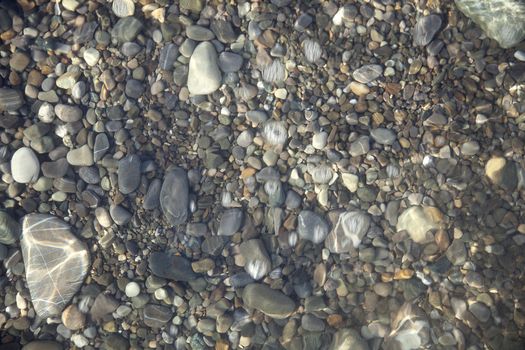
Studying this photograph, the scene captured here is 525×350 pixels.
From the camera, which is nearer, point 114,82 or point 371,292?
point 371,292

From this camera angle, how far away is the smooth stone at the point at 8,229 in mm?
3148

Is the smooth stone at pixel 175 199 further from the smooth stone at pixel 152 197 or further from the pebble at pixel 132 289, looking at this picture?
the pebble at pixel 132 289

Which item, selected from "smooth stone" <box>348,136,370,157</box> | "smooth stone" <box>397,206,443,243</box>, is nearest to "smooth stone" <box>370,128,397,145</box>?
"smooth stone" <box>348,136,370,157</box>

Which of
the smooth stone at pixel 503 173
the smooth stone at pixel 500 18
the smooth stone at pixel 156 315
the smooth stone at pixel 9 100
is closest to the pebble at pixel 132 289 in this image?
the smooth stone at pixel 156 315

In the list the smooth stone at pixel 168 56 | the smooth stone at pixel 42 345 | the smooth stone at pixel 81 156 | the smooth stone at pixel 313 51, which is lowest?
the smooth stone at pixel 42 345

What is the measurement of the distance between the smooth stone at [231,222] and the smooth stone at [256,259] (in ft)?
0.41

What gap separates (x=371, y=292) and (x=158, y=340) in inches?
55.1

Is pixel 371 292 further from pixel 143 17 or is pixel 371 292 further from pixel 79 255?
pixel 143 17

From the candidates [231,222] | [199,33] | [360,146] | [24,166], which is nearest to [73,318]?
[24,166]

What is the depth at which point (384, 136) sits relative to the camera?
3088 millimetres

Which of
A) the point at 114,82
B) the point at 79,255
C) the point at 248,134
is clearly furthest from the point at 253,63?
the point at 79,255

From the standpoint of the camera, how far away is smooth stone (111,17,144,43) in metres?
3.26

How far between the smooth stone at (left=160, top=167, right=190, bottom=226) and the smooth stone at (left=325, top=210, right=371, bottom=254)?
3.15 ft

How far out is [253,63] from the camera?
→ 128 inches
